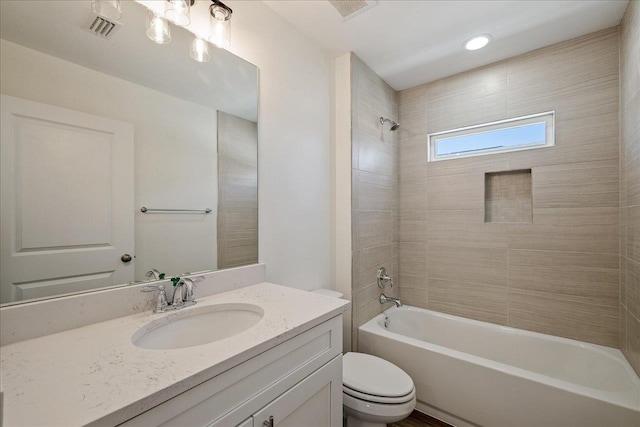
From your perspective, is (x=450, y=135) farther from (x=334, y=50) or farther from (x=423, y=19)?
(x=334, y=50)

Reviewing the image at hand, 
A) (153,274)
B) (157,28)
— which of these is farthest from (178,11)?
(153,274)

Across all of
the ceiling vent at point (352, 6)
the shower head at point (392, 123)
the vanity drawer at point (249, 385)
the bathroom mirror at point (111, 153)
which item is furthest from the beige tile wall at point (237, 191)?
the shower head at point (392, 123)

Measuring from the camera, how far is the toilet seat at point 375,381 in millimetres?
1380

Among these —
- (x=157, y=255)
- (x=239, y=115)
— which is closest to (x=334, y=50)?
(x=239, y=115)

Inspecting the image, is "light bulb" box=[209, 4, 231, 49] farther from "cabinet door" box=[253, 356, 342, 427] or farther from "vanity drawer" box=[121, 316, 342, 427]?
"cabinet door" box=[253, 356, 342, 427]

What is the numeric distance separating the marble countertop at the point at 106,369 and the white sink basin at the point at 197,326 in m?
0.05

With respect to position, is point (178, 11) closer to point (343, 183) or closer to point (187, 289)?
point (187, 289)

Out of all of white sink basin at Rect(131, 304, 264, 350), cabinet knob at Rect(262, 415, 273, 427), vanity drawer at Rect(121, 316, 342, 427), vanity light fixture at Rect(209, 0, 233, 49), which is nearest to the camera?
vanity drawer at Rect(121, 316, 342, 427)

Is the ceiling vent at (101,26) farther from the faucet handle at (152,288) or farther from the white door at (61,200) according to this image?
the faucet handle at (152,288)

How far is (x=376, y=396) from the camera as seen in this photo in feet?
4.53

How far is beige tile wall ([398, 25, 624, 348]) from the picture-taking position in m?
1.78

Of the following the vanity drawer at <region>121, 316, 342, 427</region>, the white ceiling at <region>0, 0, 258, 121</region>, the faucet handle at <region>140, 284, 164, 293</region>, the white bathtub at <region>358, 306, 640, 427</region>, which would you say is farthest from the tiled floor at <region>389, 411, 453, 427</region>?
the white ceiling at <region>0, 0, 258, 121</region>

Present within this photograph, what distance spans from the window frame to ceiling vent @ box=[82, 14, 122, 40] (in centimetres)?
230

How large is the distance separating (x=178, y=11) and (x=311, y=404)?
1700 millimetres
